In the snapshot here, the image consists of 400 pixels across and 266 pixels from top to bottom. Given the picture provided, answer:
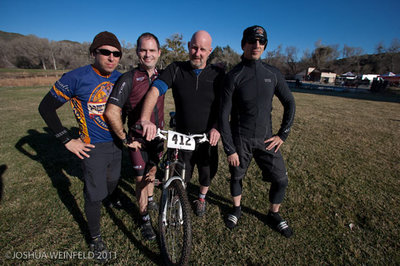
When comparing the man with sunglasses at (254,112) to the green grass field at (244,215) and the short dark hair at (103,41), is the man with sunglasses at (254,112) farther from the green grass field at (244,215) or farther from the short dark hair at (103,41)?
the short dark hair at (103,41)

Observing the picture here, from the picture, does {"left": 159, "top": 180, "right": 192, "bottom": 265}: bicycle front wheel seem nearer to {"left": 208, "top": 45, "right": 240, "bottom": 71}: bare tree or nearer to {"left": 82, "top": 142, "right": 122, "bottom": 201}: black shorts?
{"left": 82, "top": 142, "right": 122, "bottom": 201}: black shorts

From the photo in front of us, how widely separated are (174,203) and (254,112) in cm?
149

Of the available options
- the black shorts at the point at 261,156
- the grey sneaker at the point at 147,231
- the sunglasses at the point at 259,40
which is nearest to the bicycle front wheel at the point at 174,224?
the grey sneaker at the point at 147,231

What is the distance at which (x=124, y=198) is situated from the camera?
357 centimetres

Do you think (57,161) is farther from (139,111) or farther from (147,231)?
(139,111)

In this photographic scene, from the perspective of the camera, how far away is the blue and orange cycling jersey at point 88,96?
2076 mm

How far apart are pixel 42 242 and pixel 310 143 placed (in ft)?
23.8

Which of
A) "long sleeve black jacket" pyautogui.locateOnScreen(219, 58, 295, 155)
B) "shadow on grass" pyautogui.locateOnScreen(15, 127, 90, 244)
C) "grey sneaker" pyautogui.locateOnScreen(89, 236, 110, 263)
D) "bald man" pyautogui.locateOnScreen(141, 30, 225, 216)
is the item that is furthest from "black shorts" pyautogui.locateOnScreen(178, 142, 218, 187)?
"shadow on grass" pyautogui.locateOnScreen(15, 127, 90, 244)

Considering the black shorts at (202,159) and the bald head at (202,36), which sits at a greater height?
the bald head at (202,36)

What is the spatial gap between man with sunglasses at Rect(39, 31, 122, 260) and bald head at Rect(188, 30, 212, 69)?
34.4 inches

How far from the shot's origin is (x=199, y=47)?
2.34m

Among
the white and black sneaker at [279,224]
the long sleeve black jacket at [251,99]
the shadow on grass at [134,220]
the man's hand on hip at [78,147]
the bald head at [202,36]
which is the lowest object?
the shadow on grass at [134,220]

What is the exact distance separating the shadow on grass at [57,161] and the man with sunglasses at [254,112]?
245cm

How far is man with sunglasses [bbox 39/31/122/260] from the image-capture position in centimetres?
208
